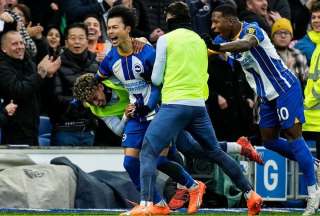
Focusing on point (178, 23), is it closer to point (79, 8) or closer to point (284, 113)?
point (284, 113)

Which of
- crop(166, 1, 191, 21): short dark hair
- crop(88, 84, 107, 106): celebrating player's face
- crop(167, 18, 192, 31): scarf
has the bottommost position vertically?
crop(88, 84, 107, 106): celebrating player's face

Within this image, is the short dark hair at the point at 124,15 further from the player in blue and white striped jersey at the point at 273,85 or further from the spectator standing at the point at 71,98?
the spectator standing at the point at 71,98

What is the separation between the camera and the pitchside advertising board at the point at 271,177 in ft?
56.1

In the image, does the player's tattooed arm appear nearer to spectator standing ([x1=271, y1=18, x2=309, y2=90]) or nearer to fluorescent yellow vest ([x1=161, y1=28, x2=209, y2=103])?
fluorescent yellow vest ([x1=161, y1=28, x2=209, y2=103])

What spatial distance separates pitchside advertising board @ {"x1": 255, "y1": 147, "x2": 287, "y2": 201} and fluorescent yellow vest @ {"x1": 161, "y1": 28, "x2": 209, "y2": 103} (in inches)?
161

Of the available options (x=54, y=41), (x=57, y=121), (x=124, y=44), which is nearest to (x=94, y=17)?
(x=54, y=41)

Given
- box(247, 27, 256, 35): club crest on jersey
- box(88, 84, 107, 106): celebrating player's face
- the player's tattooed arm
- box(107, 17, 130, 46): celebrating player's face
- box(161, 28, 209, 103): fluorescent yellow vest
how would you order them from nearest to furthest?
1. box(161, 28, 209, 103): fluorescent yellow vest
2. the player's tattooed arm
3. box(107, 17, 130, 46): celebrating player's face
4. box(247, 27, 256, 35): club crest on jersey
5. box(88, 84, 107, 106): celebrating player's face

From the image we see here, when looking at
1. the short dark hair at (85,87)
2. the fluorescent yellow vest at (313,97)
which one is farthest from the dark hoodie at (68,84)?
the fluorescent yellow vest at (313,97)

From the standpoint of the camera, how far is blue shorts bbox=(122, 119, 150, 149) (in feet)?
46.1

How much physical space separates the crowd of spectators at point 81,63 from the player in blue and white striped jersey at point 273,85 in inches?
39.3

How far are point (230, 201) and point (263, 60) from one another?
3.18 meters

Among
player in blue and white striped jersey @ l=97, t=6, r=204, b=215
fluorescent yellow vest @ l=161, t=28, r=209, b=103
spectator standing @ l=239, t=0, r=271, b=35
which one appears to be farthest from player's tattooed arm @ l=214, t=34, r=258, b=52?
spectator standing @ l=239, t=0, r=271, b=35

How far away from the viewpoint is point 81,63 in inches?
694

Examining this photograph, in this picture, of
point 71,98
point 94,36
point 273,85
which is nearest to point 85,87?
point 273,85
